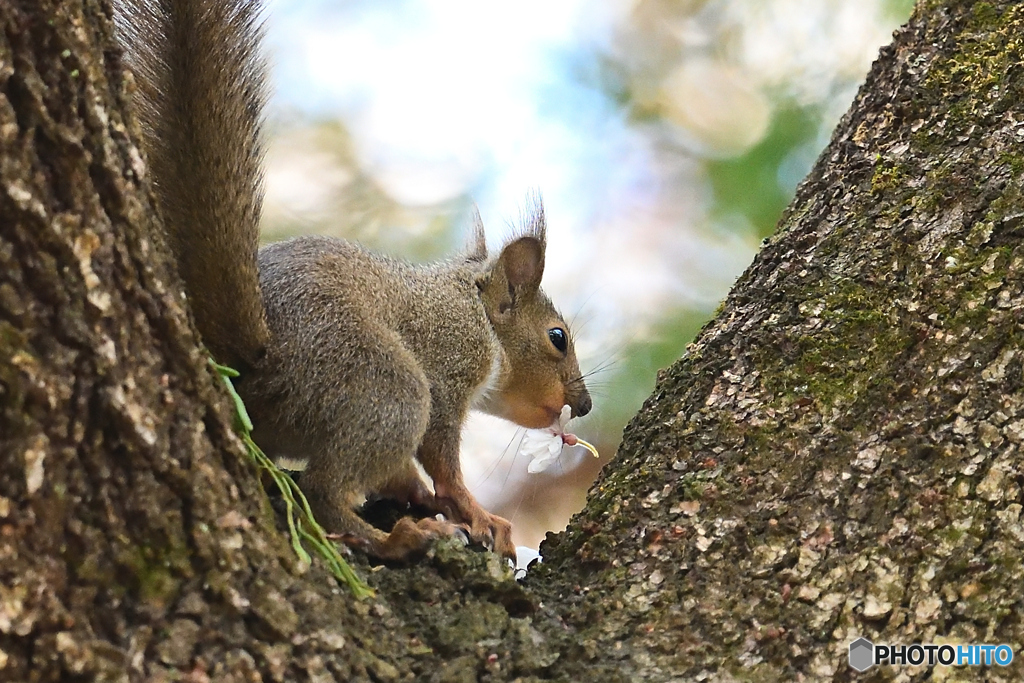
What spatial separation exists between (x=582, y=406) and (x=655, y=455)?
1.44 meters

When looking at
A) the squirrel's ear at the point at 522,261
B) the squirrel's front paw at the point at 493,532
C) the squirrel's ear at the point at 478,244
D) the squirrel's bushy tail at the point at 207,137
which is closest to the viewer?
the squirrel's bushy tail at the point at 207,137

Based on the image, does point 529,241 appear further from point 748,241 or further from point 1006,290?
point 1006,290

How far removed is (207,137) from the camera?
1878 mm

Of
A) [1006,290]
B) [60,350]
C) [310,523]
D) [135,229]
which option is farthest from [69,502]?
[1006,290]

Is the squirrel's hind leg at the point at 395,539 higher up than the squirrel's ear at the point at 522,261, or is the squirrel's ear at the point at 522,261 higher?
the squirrel's ear at the point at 522,261

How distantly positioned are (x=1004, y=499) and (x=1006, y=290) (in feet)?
1.55

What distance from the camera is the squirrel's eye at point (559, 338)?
133 inches

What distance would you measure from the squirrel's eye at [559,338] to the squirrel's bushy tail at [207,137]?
152 centimetres

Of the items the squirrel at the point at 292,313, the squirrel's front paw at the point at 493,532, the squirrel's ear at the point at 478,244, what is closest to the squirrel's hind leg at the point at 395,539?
the squirrel at the point at 292,313

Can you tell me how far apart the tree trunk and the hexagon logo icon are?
0.02 meters

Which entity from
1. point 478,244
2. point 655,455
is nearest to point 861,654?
point 655,455

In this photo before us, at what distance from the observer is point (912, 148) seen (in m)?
2.27

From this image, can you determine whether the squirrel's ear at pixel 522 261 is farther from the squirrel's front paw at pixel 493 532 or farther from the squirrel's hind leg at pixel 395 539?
the squirrel's hind leg at pixel 395 539

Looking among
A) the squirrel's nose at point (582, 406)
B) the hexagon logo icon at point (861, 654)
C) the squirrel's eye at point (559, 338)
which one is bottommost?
the hexagon logo icon at point (861, 654)
